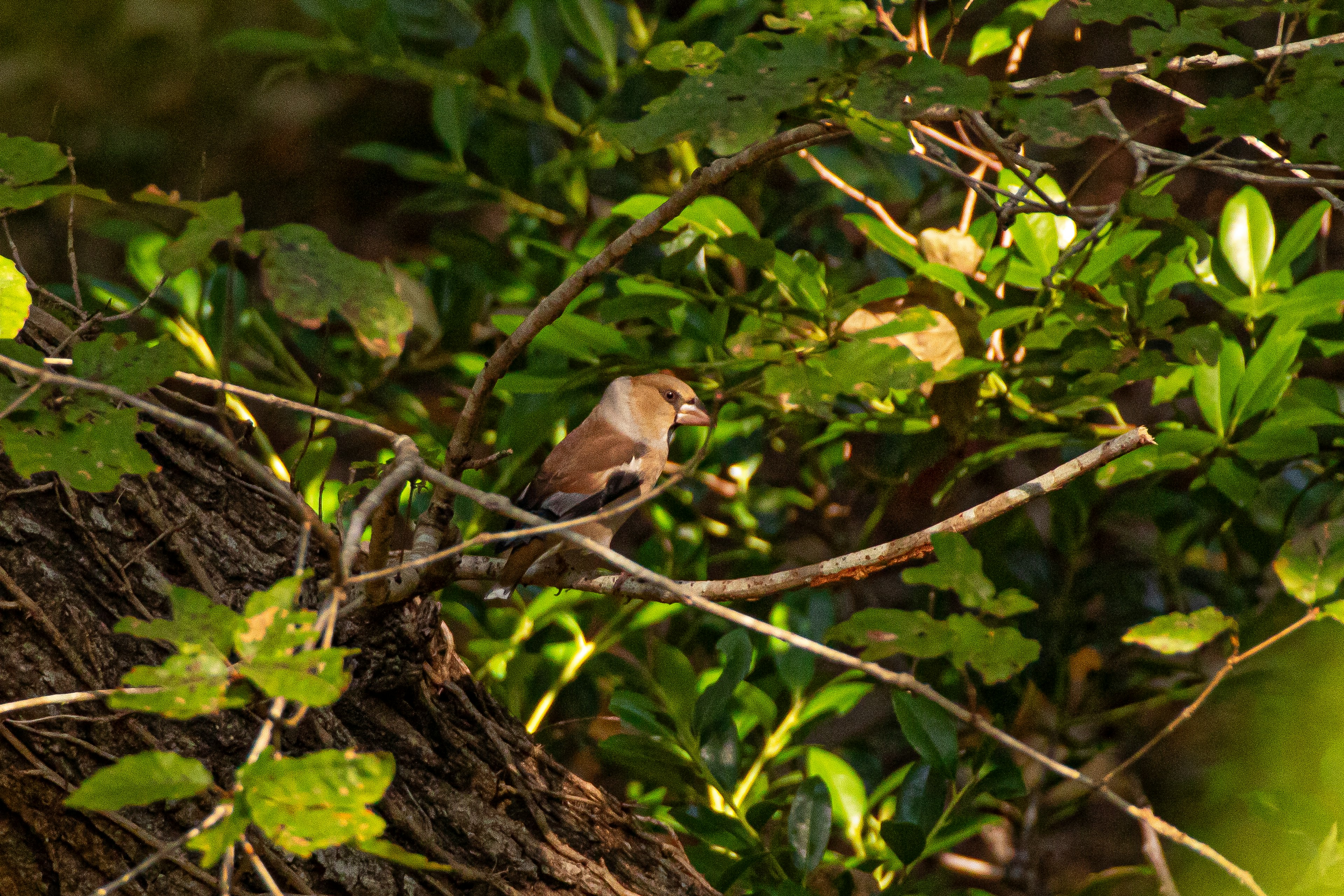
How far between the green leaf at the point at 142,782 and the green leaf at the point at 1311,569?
4.52 ft

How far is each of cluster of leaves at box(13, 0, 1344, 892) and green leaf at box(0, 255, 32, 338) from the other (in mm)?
108

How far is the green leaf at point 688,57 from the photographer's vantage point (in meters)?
1.53

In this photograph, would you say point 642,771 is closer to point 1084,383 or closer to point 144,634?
point 1084,383

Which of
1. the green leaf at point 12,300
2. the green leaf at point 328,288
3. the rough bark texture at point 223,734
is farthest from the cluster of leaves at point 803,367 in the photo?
the rough bark texture at point 223,734

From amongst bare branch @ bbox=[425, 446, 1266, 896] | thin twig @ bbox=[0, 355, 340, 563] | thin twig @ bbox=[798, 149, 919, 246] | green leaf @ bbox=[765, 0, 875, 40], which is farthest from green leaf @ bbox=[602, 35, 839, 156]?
thin twig @ bbox=[798, 149, 919, 246]

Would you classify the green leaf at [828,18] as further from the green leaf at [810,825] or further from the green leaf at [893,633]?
the green leaf at [810,825]

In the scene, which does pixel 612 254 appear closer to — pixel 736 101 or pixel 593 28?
pixel 736 101

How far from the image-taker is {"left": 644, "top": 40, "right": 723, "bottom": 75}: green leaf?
1532 mm

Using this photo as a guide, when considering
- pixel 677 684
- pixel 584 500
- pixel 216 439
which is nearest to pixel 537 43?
pixel 584 500

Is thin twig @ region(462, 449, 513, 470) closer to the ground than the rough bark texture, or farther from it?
farther from it

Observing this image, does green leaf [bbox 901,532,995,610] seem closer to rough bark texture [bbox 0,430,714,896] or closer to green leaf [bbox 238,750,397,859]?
green leaf [bbox 238,750,397,859]

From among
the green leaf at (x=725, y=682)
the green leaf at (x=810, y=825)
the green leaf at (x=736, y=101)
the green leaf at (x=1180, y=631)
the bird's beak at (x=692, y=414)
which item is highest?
the green leaf at (x=736, y=101)

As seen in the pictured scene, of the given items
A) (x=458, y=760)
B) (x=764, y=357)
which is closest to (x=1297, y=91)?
(x=764, y=357)

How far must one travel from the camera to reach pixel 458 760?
6.14ft
